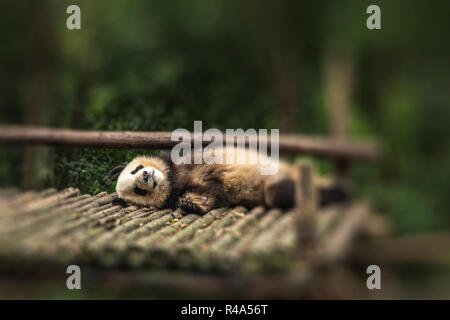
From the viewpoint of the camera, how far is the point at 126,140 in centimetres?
274

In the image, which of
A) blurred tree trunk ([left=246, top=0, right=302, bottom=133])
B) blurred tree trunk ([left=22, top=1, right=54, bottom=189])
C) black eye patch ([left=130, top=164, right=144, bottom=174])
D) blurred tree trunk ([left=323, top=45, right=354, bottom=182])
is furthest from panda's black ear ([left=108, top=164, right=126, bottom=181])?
blurred tree trunk ([left=22, top=1, right=54, bottom=189])

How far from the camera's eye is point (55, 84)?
566 centimetres

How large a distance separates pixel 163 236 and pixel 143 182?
0.53m

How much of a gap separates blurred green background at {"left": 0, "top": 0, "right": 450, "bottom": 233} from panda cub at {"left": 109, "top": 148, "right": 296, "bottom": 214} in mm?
191

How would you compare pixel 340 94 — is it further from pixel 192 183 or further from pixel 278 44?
pixel 278 44

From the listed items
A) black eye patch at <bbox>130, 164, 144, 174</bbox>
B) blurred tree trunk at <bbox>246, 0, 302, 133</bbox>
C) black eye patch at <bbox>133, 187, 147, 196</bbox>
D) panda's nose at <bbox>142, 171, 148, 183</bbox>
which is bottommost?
black eye patch at <bbox>133, 187, 147, 196</bbox>

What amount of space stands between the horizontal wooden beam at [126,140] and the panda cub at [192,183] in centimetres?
19

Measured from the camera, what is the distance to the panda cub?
2695mm

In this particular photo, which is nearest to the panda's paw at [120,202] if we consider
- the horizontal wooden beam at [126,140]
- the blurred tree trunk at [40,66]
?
the horizontal wooden beam at [126,140]

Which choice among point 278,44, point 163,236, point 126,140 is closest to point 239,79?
point 278,44

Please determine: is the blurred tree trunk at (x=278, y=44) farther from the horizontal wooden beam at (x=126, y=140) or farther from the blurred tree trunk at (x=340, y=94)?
the horizontal wooden beam at (x=126, y=140)

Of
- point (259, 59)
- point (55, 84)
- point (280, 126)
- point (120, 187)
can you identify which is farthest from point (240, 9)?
point (120, 187)

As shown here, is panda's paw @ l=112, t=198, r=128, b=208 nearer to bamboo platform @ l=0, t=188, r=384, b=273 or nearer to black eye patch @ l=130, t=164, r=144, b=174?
bamboo platform @ l=0, t=188, r=384, b=273

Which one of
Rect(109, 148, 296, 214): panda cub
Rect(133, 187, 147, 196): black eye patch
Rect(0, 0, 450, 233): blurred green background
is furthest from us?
Rect(0, 0, 450, 233): blurred green background
